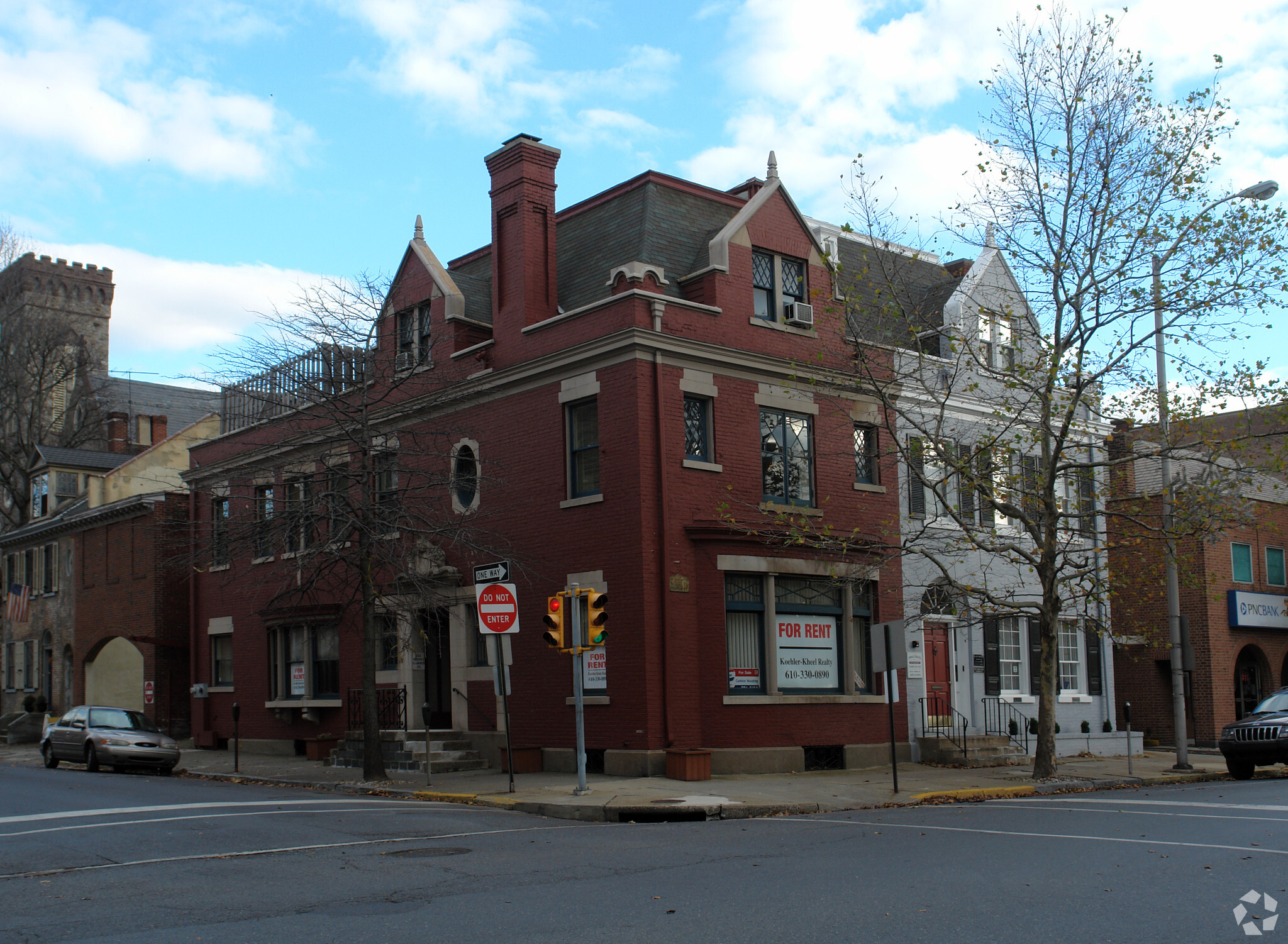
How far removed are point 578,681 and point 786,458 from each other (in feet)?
25.2

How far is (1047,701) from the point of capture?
68.2ft

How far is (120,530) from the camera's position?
37312 mm

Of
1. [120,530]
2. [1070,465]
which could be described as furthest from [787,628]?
[120,530]

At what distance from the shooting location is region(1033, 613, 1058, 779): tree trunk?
67.9 feet

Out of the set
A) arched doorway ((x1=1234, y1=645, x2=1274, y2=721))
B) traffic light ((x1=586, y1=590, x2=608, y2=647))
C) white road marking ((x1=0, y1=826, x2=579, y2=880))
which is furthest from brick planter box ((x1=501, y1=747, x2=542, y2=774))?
arched doorway ((x1=1234, y1=645, x2=1274, y2=721))

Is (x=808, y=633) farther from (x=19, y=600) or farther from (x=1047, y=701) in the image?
(x=19, y=600)

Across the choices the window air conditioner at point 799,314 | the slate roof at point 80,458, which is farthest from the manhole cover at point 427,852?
the slate roof at point 80,458

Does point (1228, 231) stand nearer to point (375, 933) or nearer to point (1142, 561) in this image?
point (1142, 561)

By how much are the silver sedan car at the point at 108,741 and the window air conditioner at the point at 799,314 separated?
1556 centimetres

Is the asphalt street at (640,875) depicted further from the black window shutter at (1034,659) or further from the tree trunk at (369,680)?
the black window shutter at (1034,659)

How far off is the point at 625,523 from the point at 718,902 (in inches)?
501

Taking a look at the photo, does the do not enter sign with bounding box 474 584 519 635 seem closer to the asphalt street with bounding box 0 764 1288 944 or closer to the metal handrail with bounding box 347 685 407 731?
the asphalt street with bounding box 0 764 1288 944

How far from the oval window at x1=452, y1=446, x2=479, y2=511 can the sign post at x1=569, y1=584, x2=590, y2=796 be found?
7.26 metres

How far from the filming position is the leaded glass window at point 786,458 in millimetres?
23703
